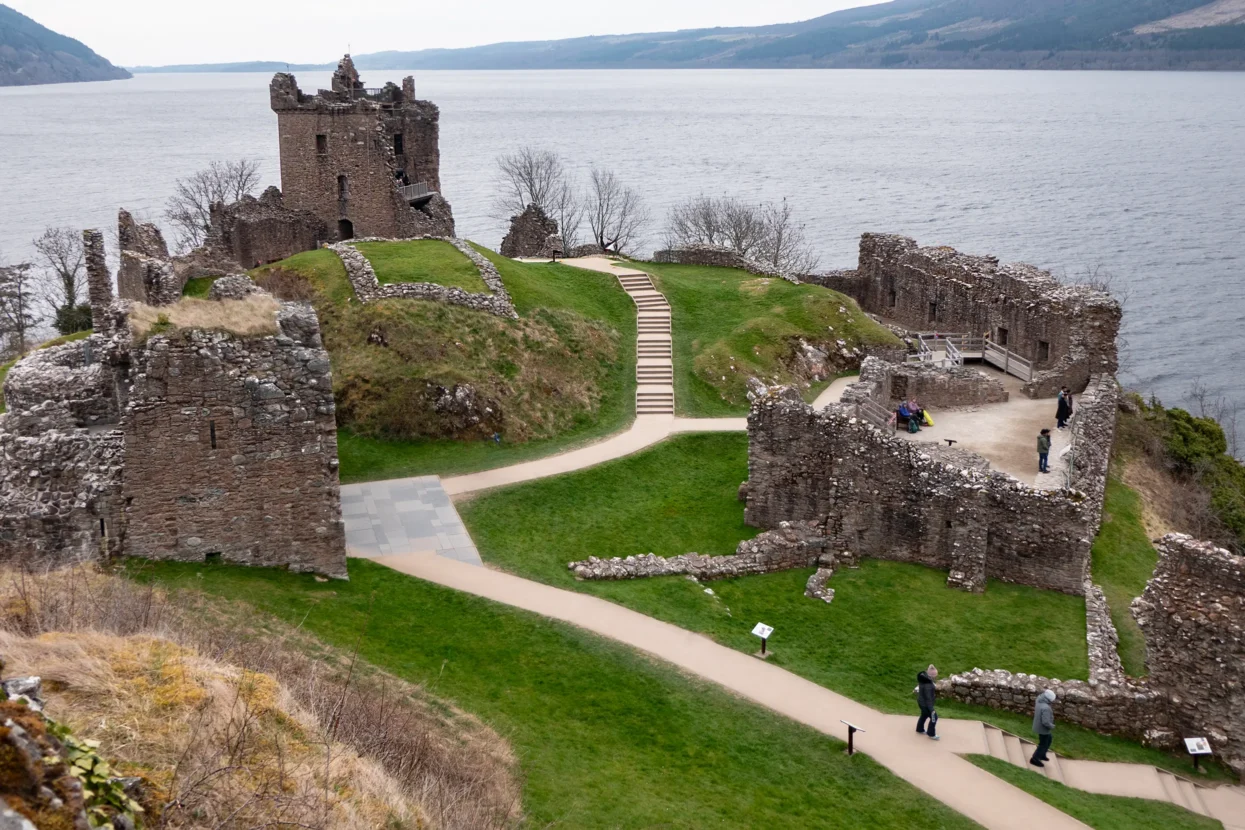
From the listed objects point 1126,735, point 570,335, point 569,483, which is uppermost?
point 570,335

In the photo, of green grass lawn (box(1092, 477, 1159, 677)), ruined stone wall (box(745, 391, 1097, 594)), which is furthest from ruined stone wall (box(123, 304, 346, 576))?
green grass lawn (box(1092, 477, 1159, 677))

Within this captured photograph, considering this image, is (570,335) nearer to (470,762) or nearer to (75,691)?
(470,762)

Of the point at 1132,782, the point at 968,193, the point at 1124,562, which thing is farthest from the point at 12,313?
the point at 968,193

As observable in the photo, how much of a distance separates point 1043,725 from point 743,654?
5.95m

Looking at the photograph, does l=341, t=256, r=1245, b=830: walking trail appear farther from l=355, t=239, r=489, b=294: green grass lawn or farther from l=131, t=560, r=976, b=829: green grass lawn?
l=355, t=239, r=489, b=294: green grass lawn

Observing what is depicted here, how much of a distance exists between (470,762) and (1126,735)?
1298cm

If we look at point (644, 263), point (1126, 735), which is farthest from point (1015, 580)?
point (644, 263)

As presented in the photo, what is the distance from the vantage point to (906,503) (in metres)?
27.8

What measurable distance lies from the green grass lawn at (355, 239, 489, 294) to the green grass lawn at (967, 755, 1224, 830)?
25568 millimetres

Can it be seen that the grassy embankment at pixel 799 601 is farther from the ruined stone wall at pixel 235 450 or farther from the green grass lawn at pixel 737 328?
the green grass lawn at pixel 737 328

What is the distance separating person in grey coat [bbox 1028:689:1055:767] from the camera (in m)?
20.1

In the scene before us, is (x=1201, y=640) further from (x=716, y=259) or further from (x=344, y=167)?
(x=344, y=167)

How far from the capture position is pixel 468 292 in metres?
39.0

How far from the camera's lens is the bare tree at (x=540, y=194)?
85625 millimetres
